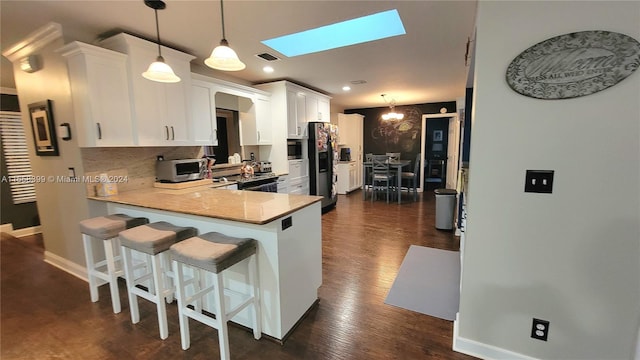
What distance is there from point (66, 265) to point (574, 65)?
4689mm

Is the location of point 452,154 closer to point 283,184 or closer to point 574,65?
point 283,184

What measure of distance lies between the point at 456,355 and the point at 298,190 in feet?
12.0

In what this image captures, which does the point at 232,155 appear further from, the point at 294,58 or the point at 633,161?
the point at 633,161

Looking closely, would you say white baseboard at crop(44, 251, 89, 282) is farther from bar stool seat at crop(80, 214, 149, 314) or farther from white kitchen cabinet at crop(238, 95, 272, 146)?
white kitchen cabinet at crop(238, 95, 272, 146)

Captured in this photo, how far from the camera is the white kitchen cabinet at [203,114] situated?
10.8 feet

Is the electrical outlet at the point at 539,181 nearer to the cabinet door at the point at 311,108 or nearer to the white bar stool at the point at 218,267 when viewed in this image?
the white bar stool at the point at 218,267

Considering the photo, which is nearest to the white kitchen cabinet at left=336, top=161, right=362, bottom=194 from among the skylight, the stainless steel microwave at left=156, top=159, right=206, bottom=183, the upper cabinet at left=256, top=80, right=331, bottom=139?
the upper cabinet at left=256, top=80, right=331, bottom=139

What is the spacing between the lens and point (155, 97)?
279 centimetres

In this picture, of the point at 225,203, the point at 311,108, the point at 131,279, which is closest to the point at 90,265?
the point at 131,279

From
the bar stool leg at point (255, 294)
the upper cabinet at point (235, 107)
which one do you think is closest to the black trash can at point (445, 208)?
the upper cabinet at point (235, 107)

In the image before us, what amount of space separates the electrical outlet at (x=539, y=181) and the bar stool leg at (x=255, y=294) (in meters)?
1.71

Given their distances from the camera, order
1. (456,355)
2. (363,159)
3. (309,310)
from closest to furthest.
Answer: (456,355), (309,310), (363,159)

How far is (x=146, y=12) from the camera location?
85.7 inches

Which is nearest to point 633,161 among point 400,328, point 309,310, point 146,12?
point 400,328
